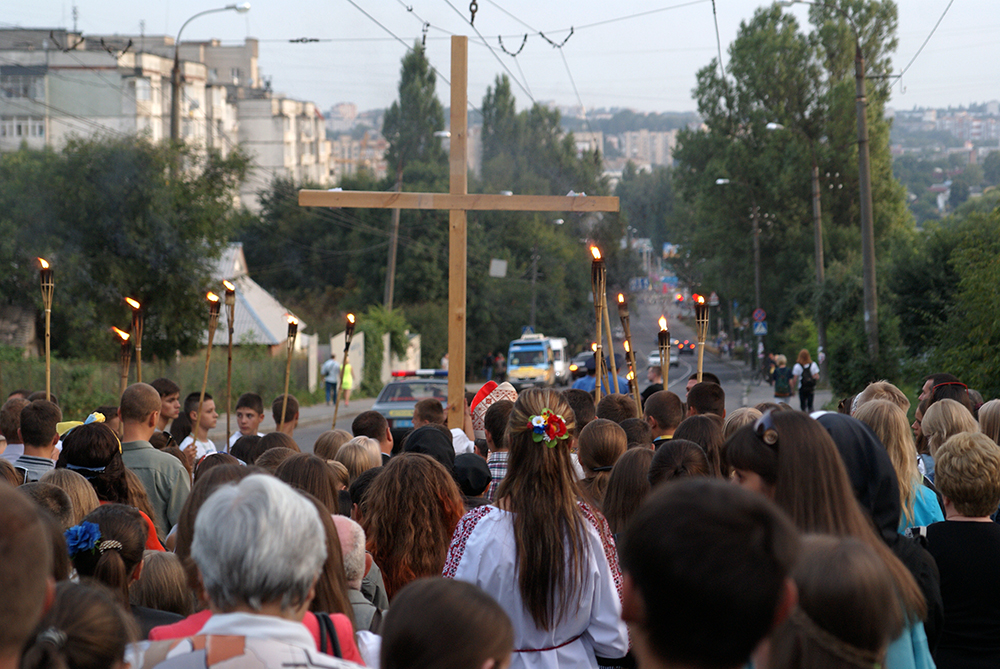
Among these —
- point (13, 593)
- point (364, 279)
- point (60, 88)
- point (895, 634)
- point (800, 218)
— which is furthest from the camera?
point (60, 88)

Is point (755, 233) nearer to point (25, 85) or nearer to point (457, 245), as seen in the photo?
point (457, 245)

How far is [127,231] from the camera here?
82.4ft

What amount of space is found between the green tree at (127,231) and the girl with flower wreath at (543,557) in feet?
76.3

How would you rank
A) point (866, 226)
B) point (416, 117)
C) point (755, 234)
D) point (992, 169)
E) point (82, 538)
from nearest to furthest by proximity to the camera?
point (82, 538) < point (866, 226) < point (755, 234) < point (416, 117) < point (992, 169)

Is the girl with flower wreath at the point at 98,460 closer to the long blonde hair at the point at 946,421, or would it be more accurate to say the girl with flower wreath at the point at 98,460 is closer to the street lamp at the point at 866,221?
the long blonde hair at the point at 946,421

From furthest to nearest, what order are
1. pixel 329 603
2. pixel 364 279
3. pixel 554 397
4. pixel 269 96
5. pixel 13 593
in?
pixel 269 96, pixel 364 279, pixel 554 397, pixel 329 603, pixel 13 593

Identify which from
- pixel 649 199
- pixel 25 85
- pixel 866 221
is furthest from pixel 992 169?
pixel 866 221

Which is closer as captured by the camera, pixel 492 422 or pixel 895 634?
pixel 895 634

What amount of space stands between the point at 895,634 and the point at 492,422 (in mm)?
3093

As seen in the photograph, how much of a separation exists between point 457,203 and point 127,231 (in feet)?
59.7

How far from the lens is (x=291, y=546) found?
7.35 ft

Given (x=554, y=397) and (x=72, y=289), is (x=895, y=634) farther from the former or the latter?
(x=72, y=289)

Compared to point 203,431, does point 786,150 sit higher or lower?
higher

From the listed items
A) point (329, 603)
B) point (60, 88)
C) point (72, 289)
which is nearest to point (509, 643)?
point (329, 603)
